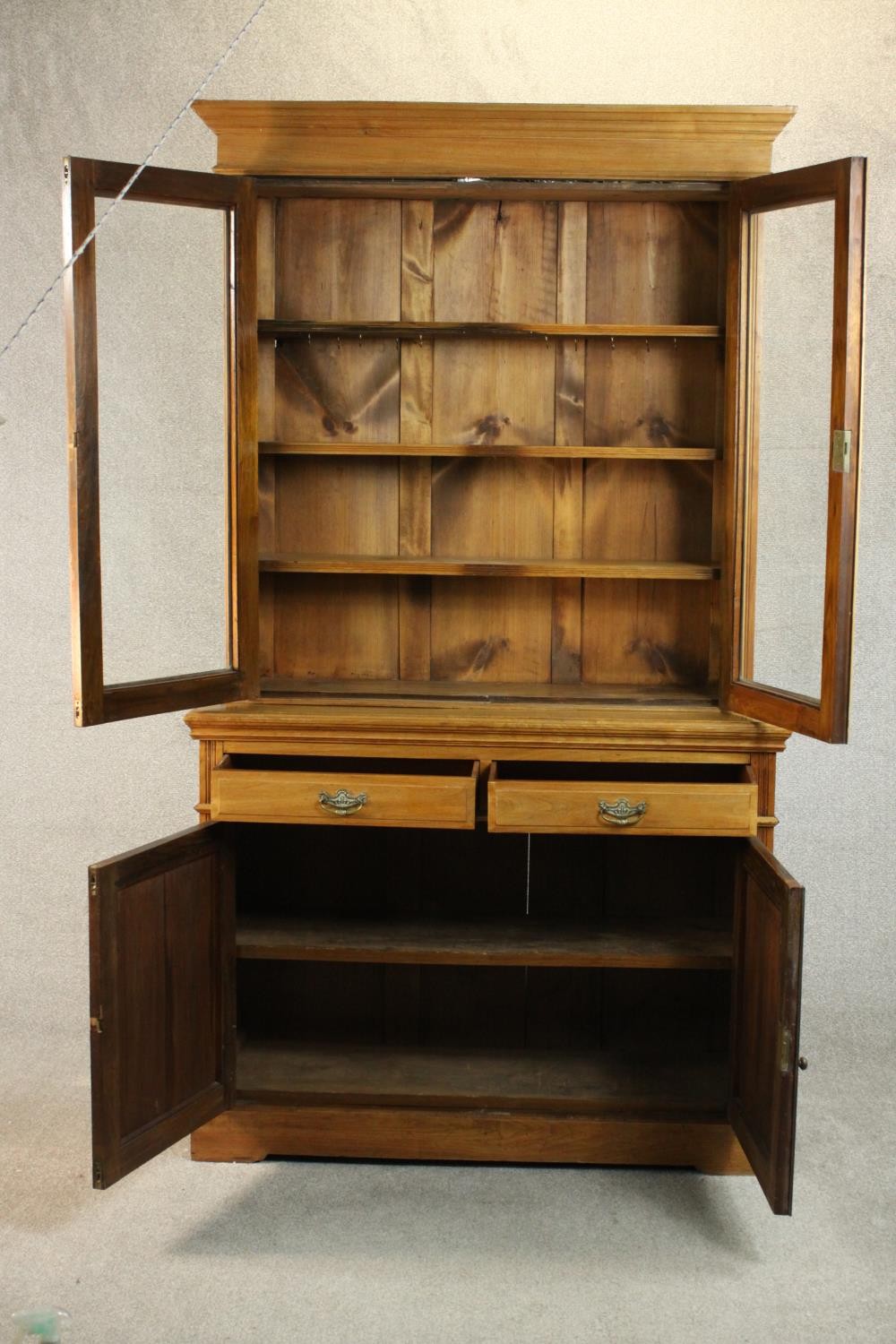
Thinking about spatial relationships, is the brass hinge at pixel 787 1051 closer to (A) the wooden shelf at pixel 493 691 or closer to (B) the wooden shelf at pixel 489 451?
(A) the wooden shelf at pixel 493 691

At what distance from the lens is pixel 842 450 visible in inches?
97.1

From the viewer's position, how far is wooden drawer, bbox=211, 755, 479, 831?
2707mm

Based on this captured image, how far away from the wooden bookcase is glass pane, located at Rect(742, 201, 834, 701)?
4 cm

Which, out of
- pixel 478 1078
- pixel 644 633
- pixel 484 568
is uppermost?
pixel 484 568

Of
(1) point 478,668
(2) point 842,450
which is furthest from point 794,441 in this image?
(1) point 478,668

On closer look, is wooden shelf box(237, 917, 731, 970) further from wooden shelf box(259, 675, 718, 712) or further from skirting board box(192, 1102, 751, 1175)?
wooden shelf box(259, 675, 718, 712)

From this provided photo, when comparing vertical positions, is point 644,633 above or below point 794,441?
below

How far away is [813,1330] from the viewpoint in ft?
7.50

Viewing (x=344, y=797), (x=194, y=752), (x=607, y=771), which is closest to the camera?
(x=344, y=797)

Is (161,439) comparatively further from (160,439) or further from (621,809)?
(621,809)

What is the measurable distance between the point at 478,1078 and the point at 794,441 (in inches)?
59.7

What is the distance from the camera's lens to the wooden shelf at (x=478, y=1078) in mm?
2885

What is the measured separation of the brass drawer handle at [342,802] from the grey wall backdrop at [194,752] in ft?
1.41

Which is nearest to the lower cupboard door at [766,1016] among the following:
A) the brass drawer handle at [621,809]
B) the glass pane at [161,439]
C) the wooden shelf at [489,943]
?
the wooden shelf at [489,943]
